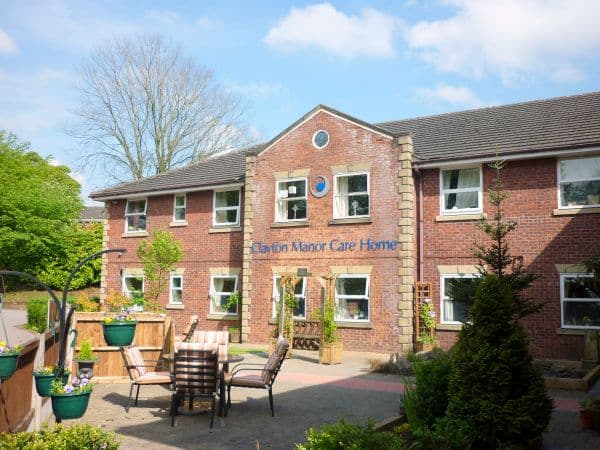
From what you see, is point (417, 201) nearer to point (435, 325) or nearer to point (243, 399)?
point (435, 325)

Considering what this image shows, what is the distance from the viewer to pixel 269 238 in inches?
779

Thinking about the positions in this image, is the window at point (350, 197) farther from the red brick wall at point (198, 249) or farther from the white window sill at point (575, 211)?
the white window sill at point (575, 211)

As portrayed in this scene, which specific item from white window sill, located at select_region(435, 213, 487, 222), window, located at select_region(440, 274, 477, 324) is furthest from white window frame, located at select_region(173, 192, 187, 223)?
window, located at select_region(440, 274, 477, 324)

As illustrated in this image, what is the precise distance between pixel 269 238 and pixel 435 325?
6036 mm

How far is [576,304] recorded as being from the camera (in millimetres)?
15453

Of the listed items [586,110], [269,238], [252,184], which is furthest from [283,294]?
[586,110]

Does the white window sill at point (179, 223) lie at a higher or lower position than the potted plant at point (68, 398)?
higher

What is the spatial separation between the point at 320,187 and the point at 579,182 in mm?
7360

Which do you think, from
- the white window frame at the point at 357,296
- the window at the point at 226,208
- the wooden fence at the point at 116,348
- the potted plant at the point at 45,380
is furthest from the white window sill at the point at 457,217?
the potted plant at the point at 45,380

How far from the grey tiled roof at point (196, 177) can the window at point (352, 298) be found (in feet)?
18.2

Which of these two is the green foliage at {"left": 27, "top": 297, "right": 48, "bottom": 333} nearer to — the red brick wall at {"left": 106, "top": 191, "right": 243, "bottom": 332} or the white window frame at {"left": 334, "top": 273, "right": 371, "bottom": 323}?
the red brick wall at {"left": 106, "top": 191, "right": 243, "bottom": 332}

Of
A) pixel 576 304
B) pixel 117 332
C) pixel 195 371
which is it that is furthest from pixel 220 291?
pixel 117 332

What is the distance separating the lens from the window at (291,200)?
19.5m

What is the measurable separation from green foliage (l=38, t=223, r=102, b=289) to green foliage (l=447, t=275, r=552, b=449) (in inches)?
1168
